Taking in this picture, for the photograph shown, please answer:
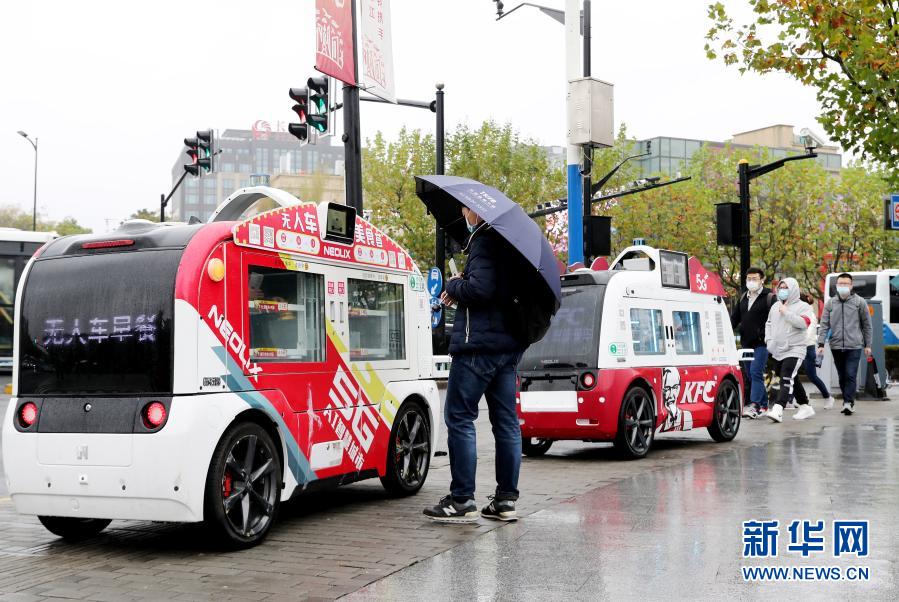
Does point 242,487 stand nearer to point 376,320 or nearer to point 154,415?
point 154,415

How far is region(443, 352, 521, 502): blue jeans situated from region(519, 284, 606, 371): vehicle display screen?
3108 millimetres

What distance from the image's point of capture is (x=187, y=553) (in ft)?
19.5

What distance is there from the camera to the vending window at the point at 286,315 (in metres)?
6.33

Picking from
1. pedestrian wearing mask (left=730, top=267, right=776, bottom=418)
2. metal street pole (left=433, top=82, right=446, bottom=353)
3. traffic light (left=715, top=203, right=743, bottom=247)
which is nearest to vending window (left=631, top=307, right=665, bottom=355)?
pedestrian wearing mask (left=730, top=267, right=776, bottom=418)

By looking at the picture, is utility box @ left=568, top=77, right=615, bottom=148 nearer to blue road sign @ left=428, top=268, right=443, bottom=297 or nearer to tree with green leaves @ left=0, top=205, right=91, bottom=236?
blue road sign @ left=428, top=268, right=443, bottom=297

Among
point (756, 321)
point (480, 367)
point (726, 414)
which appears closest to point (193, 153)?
point (756, 321)

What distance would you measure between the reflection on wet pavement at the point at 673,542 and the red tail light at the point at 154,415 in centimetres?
154

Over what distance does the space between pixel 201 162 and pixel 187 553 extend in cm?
1881

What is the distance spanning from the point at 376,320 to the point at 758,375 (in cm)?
904

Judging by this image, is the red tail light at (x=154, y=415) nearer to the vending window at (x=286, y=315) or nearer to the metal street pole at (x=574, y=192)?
the vending window at (x=286, y=315)

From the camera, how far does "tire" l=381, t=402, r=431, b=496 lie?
7.76 meters

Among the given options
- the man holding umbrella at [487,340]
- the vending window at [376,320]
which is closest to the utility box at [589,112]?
the vending window at [376,320]

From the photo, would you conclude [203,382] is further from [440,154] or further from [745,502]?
[440,154]

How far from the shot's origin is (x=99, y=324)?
6.02 m
